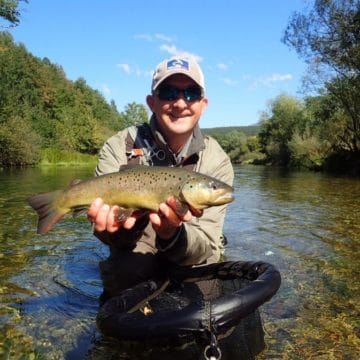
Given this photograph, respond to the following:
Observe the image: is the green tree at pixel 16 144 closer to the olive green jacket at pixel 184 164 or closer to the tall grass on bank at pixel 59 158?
the tall grass on bank at pixel 59 158

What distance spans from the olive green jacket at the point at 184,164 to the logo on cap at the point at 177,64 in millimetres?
624

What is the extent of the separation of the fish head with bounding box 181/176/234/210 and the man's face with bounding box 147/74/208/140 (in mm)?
982

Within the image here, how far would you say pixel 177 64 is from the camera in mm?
3857

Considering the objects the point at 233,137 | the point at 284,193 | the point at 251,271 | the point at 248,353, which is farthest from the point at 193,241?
the point at 233,137

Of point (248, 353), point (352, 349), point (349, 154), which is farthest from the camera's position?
point (349, 154)

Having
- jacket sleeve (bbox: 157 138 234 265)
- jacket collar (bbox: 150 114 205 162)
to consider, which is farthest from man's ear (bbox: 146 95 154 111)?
jacket sleeve (bbox: 157 138 234 265)

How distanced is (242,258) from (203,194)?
4161 mm

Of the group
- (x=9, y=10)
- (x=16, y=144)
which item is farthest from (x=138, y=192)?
(x=16, y=144)

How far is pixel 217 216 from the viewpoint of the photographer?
4.30 m

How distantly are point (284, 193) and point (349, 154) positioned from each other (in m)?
19.8

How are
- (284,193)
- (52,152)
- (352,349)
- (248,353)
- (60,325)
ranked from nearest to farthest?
(248,353) → (352,349) → (60,325) → (284,193) → (52,152)

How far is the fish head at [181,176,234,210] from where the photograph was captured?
3172mm

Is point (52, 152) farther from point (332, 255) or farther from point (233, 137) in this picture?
point (332, 255)

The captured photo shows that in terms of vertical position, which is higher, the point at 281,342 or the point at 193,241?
the point at 193,241
